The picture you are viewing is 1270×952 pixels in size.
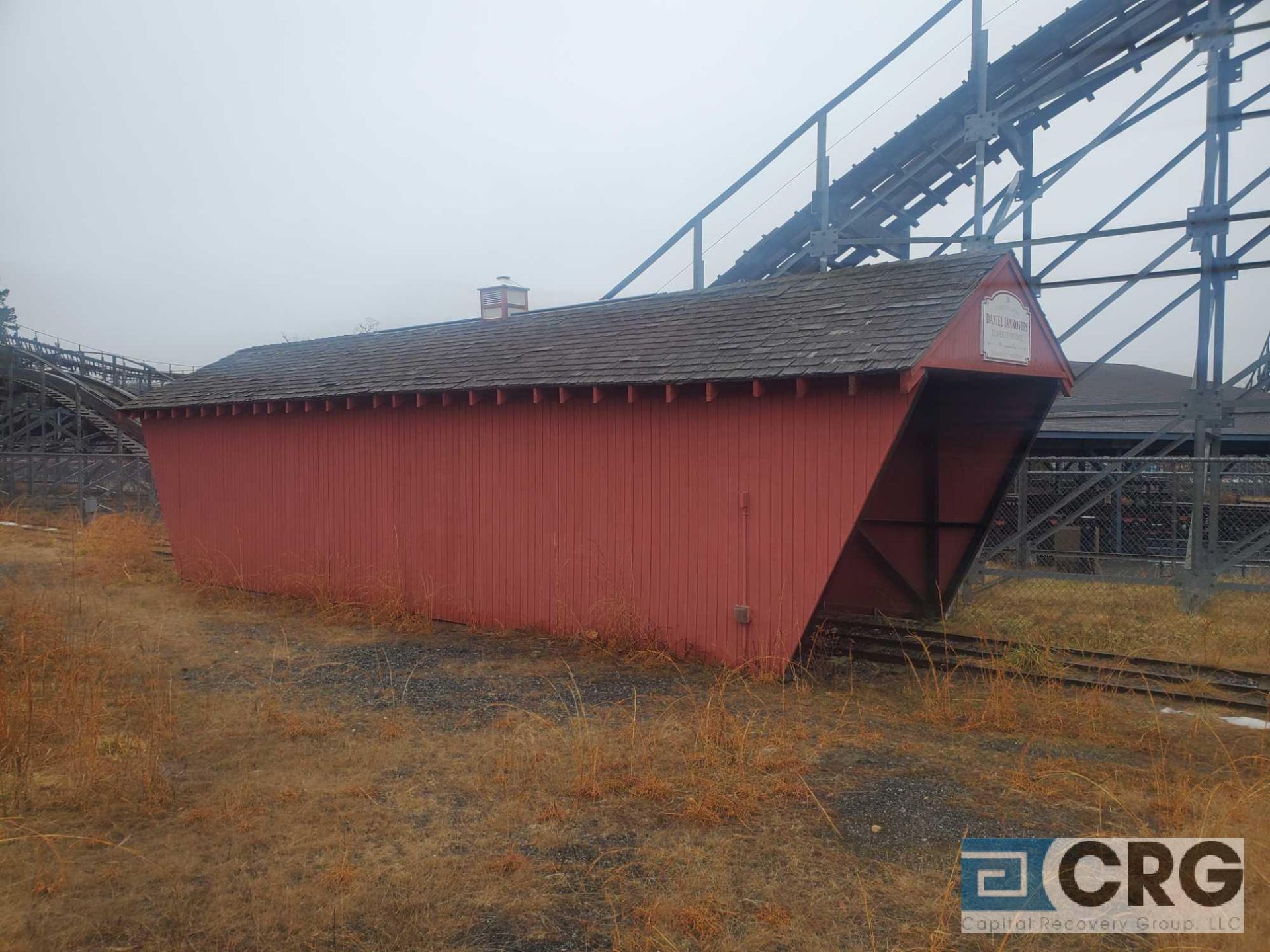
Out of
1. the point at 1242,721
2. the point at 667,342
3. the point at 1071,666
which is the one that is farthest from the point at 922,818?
the point at 667,342

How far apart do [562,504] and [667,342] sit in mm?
2105

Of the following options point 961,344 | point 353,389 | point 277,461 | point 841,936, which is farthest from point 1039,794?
point 277,461

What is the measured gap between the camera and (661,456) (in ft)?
30.3

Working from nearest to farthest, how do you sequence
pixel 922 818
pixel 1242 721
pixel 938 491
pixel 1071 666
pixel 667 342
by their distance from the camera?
1. pixel 922 818
2. pixel 1242 721
3. pixel 1071 666
4. pixel 667 342
5. pixel 938 491

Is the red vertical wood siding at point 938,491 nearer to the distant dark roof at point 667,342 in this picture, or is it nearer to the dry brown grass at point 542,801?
the distant dark roof at point 667,342

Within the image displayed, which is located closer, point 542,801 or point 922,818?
point 922,818

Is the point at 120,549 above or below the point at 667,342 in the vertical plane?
below

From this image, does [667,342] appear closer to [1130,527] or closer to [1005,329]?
[1005,329]

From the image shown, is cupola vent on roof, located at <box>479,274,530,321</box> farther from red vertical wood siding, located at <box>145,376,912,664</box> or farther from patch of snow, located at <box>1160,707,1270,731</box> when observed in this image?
patch of snow, located at <box>1160,707,1270,731</box>

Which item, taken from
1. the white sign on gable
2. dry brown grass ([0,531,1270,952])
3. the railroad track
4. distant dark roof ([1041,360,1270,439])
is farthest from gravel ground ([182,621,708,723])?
distant dark roof ([1041,360,1270,439])

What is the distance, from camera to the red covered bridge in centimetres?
811

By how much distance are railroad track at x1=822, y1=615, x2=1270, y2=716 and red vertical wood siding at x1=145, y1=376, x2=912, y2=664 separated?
1602mm

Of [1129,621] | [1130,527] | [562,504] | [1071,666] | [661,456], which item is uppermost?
[661,456]

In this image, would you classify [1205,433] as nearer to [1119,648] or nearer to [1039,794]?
[1119,648]
